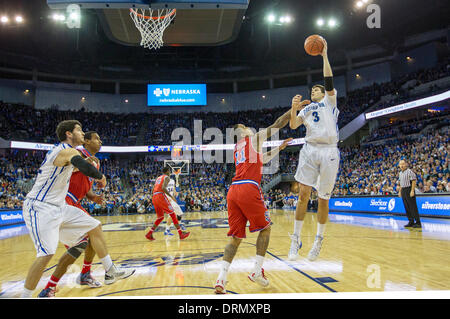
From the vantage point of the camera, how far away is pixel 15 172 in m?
22.5

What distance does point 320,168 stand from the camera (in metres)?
4.22

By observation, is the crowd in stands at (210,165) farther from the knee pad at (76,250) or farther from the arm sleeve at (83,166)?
the arm sleeve at (83,166)

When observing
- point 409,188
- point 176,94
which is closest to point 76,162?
point 409,188

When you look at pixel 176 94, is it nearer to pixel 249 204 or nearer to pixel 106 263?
pixel 106 263

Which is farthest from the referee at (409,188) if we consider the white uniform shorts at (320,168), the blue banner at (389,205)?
the white uniform shorts at (320,168)

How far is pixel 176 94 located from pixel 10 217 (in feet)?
66.4

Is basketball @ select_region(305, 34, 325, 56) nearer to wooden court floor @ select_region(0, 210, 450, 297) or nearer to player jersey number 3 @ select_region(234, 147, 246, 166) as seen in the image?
player jersey number 3 @ select_region(234, 147, 246, 166)

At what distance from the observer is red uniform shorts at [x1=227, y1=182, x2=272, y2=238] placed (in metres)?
3.53

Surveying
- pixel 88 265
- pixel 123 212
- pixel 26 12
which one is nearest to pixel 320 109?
pixel 88 265

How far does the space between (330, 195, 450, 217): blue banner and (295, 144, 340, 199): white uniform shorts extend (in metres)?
9.06

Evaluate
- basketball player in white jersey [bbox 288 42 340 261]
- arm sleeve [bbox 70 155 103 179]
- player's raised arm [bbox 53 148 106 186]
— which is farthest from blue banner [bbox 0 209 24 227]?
basketball player in white jersey [bbox 288 42 340 261]
